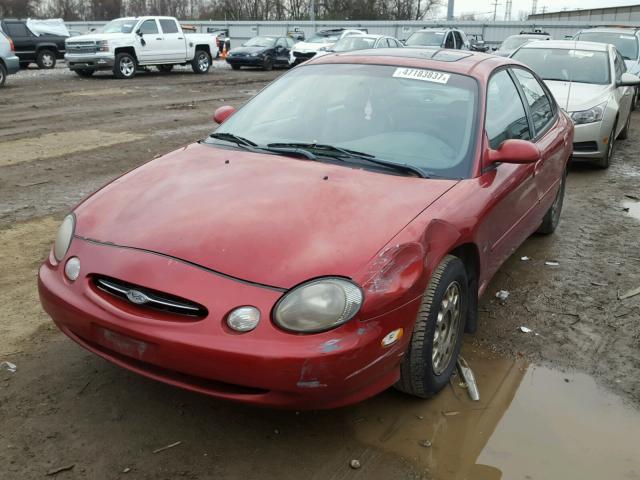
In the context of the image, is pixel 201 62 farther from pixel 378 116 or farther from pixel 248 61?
pixel 378 116

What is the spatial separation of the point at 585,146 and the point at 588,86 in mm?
1078

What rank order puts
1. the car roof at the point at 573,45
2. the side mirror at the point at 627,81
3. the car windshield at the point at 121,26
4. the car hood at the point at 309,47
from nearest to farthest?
the side mirror at the point at 627,81, the car roof at the point at 573,45, the car windshield at the point at 121,26, the car hood at the point at 309,47

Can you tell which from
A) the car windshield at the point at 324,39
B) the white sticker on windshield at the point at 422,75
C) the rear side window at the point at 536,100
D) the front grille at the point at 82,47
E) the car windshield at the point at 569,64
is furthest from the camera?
the car windshield at the point at 324,39

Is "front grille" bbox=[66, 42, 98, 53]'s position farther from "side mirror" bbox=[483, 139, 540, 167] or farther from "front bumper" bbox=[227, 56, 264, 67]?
"side mirror" bbox=[483, 139, 540, 167]

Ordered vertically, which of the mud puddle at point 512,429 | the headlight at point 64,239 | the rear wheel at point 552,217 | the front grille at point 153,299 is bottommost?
the mud puddle at point 512,429

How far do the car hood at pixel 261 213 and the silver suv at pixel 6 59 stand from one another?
47.9 feet

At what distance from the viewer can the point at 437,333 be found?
3.07 metres

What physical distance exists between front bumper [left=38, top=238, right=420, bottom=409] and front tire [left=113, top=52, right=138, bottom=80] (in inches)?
709

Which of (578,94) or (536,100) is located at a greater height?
(536,100)

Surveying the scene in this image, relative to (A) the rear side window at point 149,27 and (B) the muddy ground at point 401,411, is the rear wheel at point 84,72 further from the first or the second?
(B) the muddy ground at point 401,411

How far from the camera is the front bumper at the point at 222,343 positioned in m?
2.40

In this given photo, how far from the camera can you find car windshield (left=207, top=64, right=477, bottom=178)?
3564 mm

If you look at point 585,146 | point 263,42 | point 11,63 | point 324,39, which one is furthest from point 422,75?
point 263,42

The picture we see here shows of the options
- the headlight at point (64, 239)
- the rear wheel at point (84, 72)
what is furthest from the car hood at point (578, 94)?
the rear wheel at point (84, 72)
